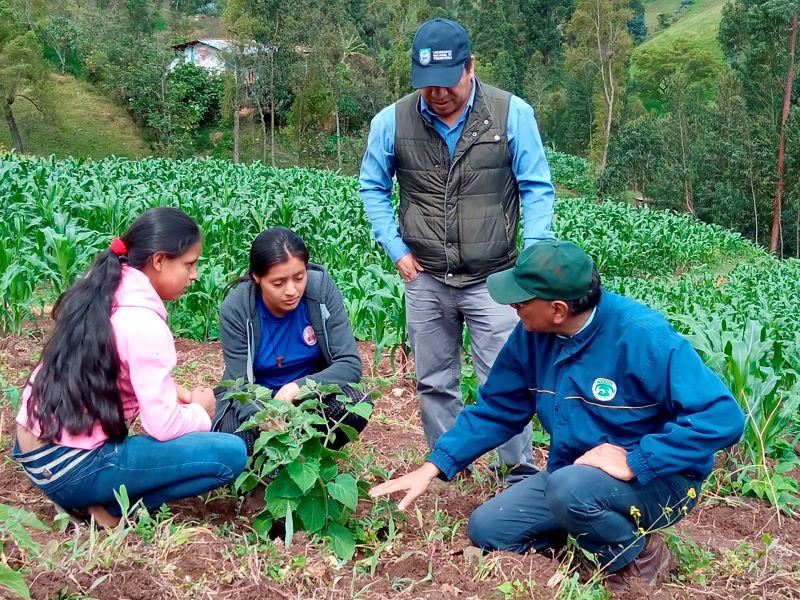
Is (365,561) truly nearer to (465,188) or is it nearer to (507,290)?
(507,290)

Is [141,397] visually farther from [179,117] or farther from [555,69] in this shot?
[555,69]

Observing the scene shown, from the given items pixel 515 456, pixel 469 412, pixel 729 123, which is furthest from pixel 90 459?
pixel 729 123

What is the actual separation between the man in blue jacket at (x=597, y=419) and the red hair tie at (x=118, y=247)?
1240 mm

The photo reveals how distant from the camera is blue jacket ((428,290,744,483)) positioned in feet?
8.52

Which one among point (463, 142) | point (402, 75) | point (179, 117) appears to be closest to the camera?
point (463, 142)

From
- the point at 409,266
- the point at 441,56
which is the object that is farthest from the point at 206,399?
the point at 441,56

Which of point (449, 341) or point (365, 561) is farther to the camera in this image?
point (449, 341)

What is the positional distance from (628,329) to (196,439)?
60.5 inches

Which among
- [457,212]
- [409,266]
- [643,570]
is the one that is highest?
[457,212]

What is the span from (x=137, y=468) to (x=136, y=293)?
1.97 ft

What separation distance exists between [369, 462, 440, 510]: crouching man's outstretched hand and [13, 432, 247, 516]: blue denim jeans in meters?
0.51

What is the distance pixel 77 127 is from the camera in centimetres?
3366

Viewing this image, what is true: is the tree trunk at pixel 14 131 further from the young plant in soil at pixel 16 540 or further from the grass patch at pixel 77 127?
the young plant in soil at pixel 16 540

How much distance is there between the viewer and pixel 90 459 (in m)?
2.77
